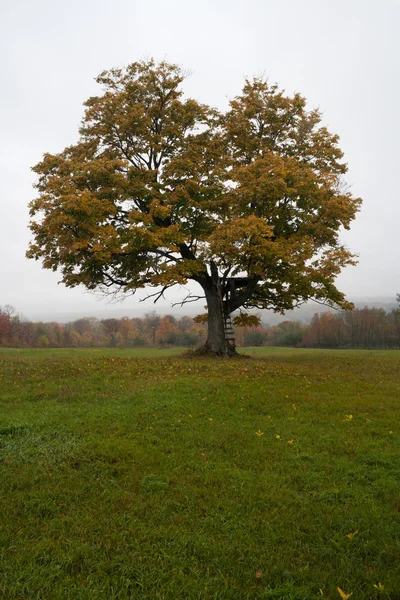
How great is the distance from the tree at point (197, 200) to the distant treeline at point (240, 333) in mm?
27657

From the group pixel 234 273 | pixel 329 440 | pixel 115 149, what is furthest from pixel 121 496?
pixel 115 149

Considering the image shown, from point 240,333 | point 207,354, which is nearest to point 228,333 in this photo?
point 207,354

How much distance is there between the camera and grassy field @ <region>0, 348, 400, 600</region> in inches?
127

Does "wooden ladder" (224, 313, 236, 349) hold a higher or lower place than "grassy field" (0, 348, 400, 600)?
higher

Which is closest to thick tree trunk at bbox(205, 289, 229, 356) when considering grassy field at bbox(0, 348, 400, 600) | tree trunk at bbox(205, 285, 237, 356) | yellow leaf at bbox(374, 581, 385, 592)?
tree trunk at bbox(205, 285, 237, 356)

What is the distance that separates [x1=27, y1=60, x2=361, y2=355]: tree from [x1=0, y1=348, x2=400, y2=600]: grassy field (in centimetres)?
842

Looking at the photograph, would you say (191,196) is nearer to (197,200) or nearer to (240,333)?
(197,200)

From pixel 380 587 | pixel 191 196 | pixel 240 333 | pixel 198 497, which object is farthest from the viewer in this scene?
pixel 240 333

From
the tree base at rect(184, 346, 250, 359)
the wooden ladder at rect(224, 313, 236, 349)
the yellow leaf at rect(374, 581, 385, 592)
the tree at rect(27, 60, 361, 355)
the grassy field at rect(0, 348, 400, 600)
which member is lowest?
the yellow leaf at rect(374, 581, 385, 592)

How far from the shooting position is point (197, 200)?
18.2 meters

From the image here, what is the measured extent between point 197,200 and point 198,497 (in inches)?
601

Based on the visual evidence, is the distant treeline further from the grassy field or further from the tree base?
the grassy field

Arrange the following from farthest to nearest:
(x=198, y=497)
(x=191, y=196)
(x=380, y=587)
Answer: (x=191, y=196), (x=198, y=497), (x=380, y=587)

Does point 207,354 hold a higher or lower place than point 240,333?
lower
